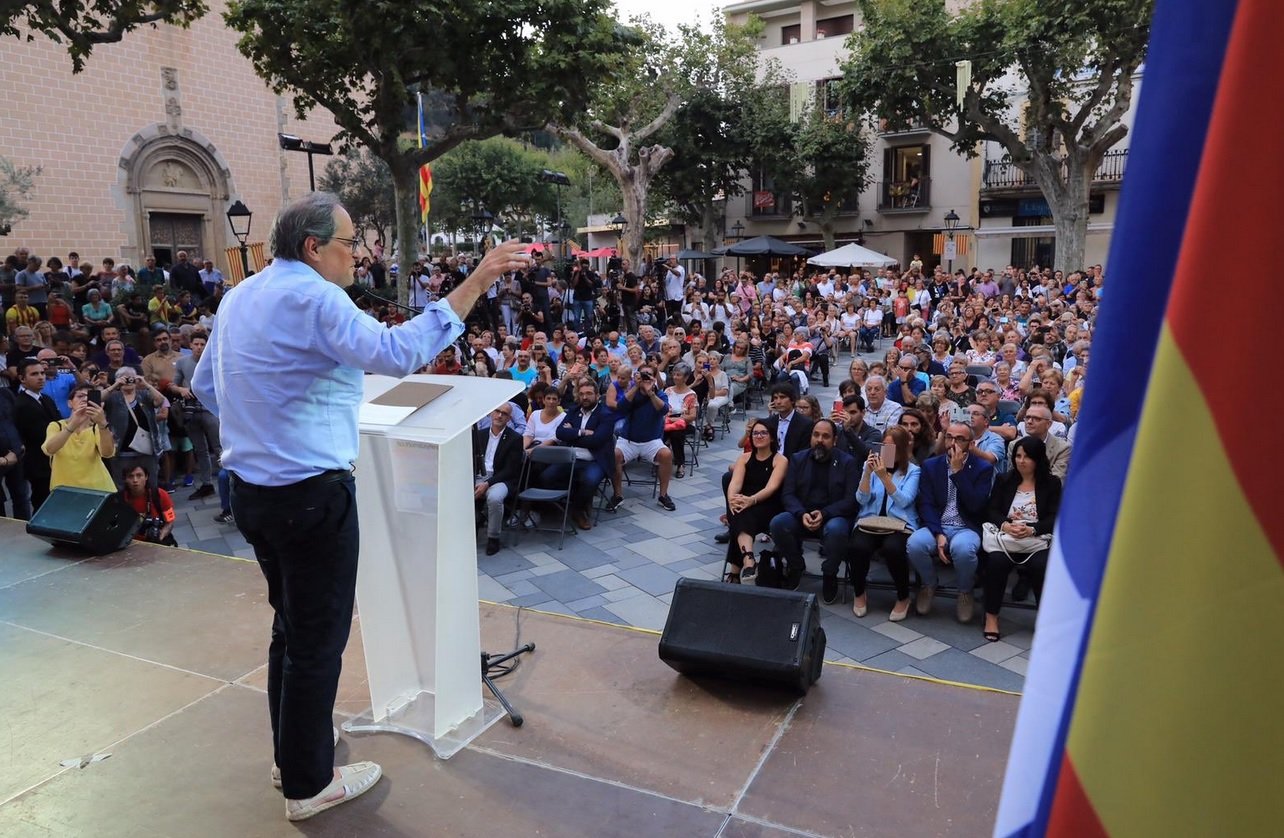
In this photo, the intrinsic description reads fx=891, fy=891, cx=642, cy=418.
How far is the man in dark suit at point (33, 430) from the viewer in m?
7.09

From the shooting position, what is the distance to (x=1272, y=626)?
0.77 m

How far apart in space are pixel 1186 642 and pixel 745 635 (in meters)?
2.55

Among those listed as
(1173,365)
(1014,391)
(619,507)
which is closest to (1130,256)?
(1173,365)

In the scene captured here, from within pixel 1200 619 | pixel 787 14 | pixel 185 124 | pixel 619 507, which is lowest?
pixel 619 507

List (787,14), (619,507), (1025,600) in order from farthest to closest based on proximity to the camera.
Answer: (787,14) < (619,507) < (1025,600)

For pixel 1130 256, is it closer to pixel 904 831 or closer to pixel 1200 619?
pixel 1200 619

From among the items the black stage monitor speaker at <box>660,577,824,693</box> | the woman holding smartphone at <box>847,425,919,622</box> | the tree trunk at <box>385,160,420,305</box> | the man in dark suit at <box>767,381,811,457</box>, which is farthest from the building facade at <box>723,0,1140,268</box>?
the black stage monitor speaker at <box>660,577,824,693</box>

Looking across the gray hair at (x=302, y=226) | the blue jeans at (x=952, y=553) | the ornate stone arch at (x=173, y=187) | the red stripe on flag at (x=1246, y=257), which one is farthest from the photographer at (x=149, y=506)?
the ornate stone arch at (x=173, y=187)

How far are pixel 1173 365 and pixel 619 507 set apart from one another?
23.1ft

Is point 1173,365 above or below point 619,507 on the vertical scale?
above

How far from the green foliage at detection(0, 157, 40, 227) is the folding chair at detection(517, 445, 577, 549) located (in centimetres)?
1620

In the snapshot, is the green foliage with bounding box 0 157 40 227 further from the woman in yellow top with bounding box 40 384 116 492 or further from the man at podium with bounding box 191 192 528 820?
the man at podium with bounding box 191 192 528 820

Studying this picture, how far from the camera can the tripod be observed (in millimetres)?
3035

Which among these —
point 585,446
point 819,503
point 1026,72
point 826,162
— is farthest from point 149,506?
point 826,162
